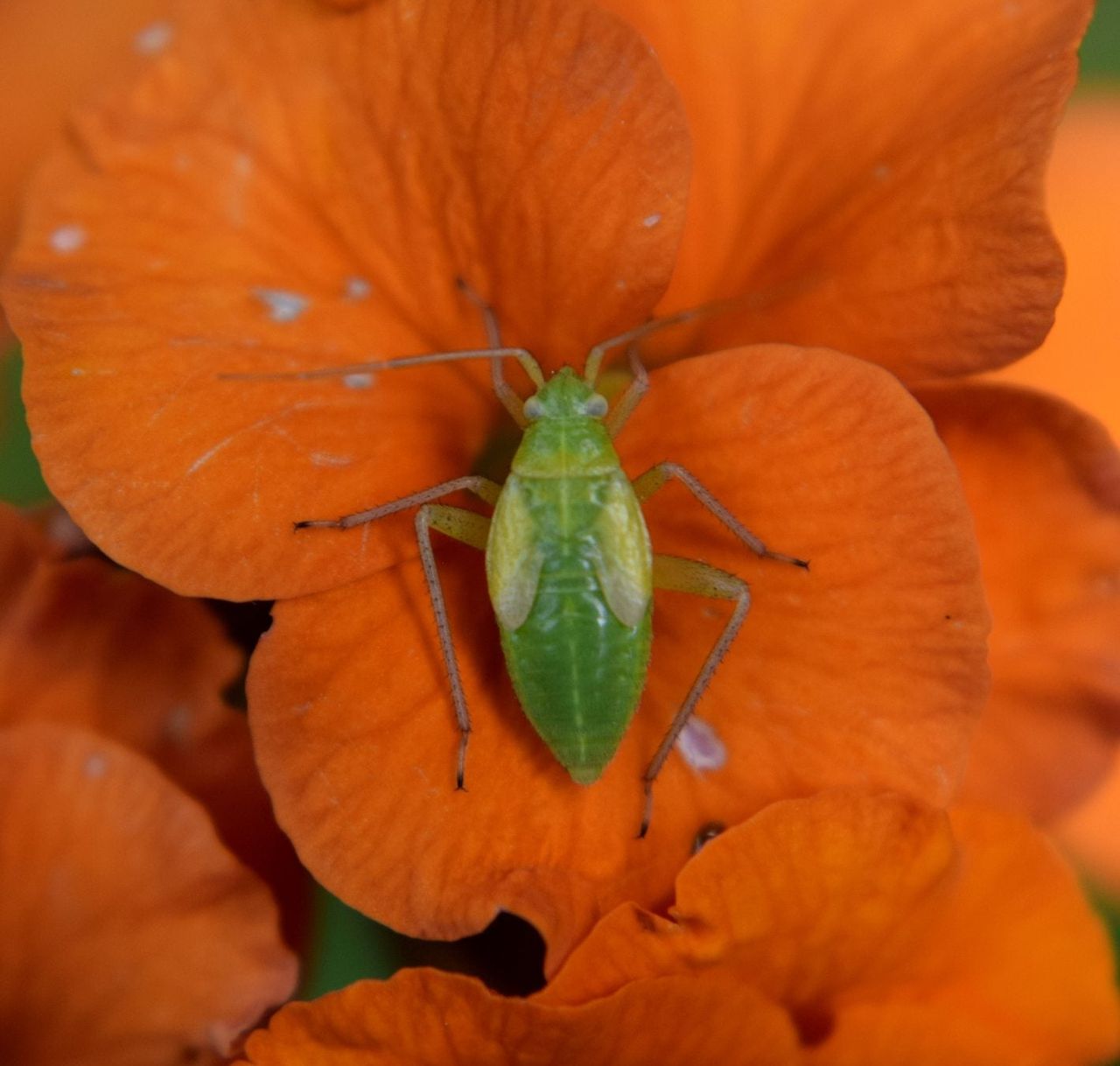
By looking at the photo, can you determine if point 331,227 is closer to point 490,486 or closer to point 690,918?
point 490,486

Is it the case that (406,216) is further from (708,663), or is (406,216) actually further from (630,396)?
(708,663)

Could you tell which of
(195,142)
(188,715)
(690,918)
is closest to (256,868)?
(188,715)

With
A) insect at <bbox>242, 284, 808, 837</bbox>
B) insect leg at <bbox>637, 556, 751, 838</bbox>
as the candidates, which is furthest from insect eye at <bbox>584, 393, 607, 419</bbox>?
insect leg at <bbox>637, 556, 751, 838</bbox>

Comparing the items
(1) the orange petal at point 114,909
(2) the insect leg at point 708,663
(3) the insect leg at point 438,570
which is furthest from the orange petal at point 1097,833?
(1) the orange petal at point 114,909

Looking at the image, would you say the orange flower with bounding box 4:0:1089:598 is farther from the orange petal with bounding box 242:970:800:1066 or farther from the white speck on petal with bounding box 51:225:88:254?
the orange petal with bounding box 242:970:800:1066

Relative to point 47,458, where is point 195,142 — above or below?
above

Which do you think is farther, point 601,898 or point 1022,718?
point 1022,718

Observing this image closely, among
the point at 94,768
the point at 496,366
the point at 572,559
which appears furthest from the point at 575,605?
the point at 94,768
